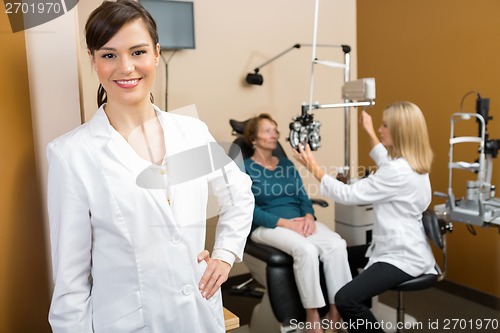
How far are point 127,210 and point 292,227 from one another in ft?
5.49

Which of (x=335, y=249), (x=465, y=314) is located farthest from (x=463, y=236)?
(x=335, y=249)

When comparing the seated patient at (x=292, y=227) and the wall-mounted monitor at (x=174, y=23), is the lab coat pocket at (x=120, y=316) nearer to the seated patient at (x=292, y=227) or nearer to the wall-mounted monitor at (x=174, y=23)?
the seated patient at (x=292, y=227)

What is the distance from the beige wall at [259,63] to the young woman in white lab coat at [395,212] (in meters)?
0.99

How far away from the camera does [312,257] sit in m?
2.43

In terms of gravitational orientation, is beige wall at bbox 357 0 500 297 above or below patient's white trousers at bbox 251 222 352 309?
above

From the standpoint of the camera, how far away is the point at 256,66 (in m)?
3.52

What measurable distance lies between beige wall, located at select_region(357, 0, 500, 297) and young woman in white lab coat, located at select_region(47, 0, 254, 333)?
2450 mm

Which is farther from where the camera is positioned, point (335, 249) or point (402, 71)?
point (402, 71)

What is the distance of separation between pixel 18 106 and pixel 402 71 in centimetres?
294

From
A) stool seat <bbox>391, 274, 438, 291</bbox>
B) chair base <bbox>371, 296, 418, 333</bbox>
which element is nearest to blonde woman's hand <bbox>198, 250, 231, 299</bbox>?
stool seat <bbox>391, 274, 438, 291</bbox>

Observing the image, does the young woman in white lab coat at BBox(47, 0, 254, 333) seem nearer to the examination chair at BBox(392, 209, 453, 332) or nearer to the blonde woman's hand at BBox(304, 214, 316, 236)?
the examination chair at BBox(392, 209, 453, 332)


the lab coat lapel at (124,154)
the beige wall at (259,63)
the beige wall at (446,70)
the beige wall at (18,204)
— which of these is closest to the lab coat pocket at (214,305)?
the lab coat lapel at (124,154)

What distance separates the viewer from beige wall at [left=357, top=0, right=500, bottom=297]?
3.03m

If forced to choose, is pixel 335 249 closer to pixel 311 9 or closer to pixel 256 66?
pixel 256 66
